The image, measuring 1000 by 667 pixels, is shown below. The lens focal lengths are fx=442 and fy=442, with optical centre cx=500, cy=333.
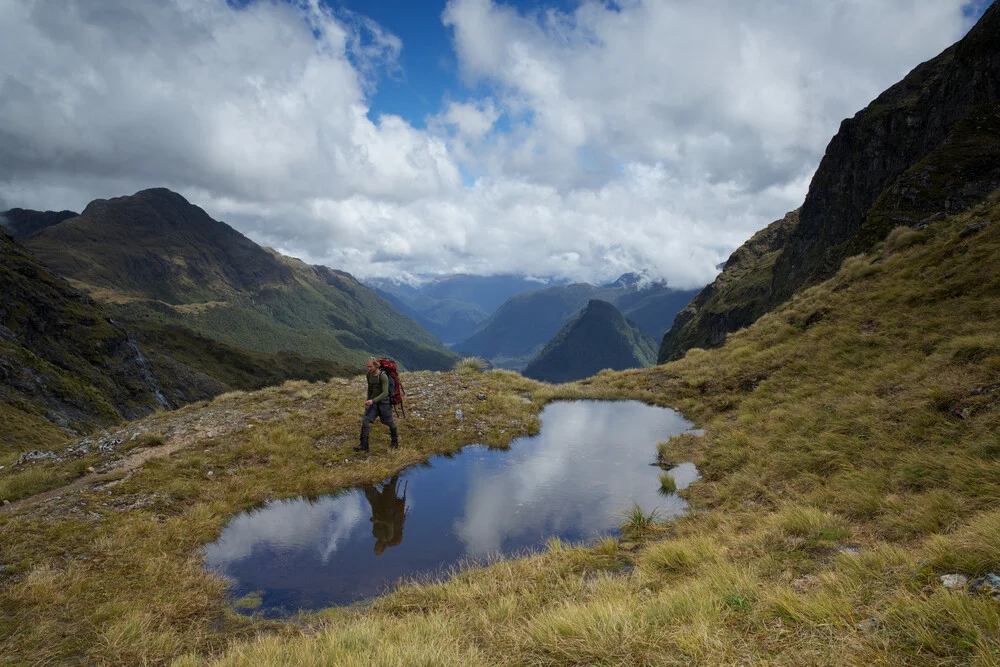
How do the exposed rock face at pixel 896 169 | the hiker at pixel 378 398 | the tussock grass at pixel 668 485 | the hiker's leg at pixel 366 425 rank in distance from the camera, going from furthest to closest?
the exposed rock face at pixel 896 169
the hiker at pixel 378 398
the hiker's leg at pixel 366 425
the tussock grass at pixel 668 485

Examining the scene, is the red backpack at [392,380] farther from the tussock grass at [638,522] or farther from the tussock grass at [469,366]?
the tussock grass at [469,366]

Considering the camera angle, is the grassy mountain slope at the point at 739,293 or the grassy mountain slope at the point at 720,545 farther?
the grassy mountain slope at the point at 739,293

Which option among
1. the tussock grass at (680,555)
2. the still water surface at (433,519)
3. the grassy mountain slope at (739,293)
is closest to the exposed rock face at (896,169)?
the grassy mountain slope at (739,293)

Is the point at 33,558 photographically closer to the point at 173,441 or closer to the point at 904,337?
the point at 173,441

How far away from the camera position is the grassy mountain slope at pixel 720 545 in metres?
4.57

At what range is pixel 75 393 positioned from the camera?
59.8 metres

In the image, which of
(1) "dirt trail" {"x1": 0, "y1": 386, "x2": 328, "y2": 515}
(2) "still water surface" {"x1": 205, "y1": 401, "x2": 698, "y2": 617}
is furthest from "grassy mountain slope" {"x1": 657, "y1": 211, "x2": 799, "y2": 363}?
(1) "dirt trail" {"x1": 0, "y1": 386, "x2": 328, "y2": 515}

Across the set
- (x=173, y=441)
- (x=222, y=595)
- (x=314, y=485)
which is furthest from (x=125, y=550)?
(x=173, y=441)

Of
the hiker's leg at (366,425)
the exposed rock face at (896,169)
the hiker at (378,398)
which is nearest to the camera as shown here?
the hiker's leg at (366,425)

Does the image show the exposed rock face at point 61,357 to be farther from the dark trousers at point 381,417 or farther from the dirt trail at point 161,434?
the dark trousers at point 381,417

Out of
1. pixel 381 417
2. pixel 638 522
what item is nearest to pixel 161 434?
pixel 381 417

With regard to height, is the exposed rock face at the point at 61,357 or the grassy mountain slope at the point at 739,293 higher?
the grassy mountain slope at the point at 739,293

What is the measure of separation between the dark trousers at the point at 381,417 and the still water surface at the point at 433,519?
1.69 m

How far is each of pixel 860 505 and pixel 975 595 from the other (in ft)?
13.3
